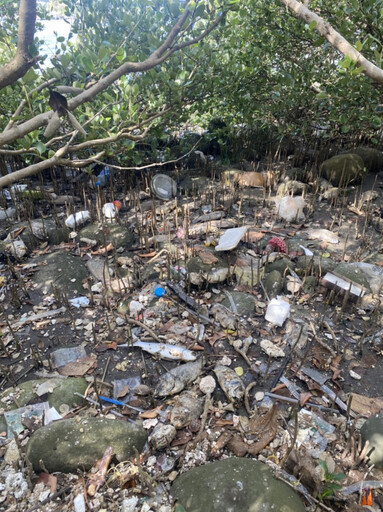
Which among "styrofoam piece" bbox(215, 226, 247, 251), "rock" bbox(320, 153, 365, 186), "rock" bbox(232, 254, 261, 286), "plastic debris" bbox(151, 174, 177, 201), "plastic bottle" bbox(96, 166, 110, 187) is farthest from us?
"plastic bottle" bbox(96, 166, 110, 187)

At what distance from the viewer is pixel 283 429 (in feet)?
6.97

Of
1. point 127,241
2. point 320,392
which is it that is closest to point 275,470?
point 320,392

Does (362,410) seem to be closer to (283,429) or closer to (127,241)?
(283,429)

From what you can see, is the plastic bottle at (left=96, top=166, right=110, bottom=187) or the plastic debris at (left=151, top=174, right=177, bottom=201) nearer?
the plastic debris at (left=151, top=174, right=177, bottom=201)

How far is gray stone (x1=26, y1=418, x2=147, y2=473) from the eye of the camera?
74.8 inches

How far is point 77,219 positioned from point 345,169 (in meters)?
3.68

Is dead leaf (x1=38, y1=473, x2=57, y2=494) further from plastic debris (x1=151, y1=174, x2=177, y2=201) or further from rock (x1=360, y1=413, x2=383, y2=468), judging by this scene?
plastic debris (x1=151, y1=174, x2=177, y2=201)

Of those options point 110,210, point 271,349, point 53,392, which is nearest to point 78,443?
point 53,392

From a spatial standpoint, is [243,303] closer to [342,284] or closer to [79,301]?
[342,284]

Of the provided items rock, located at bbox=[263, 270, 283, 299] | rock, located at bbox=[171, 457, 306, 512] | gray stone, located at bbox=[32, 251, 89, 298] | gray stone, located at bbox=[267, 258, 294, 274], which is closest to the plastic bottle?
gray stone, located at bbox=[32, 251, 89, 298]

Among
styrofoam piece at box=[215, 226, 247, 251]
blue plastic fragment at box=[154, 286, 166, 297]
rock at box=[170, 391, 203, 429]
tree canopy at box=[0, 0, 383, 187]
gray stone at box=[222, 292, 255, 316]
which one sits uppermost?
tree canopy at box=[0, 0, 383, 187]

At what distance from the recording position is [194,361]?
259 centimetres

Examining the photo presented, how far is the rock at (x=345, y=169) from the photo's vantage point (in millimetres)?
4941

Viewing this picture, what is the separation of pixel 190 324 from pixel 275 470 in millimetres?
1311
